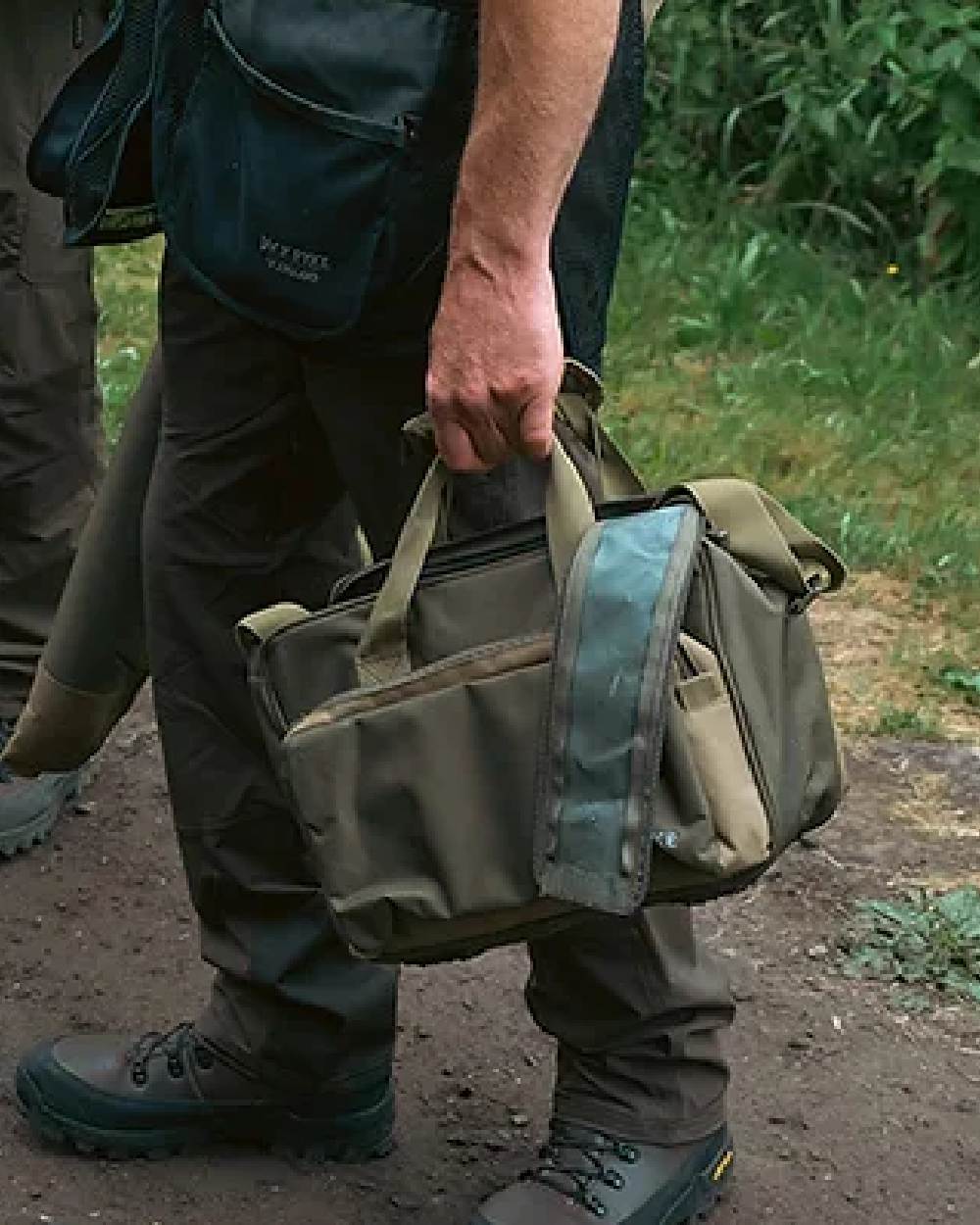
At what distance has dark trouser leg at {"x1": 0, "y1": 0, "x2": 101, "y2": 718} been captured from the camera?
3883mm

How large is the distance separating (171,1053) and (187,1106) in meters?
0.08

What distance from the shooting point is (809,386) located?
6.23 meters

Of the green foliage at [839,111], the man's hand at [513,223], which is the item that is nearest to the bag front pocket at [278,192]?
the man's hand at [513,223]

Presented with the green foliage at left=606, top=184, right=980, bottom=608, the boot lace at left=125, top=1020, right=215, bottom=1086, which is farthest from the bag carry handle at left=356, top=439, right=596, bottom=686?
the green foliage at left=606, top=184, right=980, bottom=608

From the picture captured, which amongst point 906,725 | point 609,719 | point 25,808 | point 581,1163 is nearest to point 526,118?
point 609,719

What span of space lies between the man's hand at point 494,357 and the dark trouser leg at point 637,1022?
2.01ft

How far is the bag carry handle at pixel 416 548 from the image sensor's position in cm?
260

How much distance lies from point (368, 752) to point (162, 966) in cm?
121

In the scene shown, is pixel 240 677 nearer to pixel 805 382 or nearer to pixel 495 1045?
pixel 495 1045

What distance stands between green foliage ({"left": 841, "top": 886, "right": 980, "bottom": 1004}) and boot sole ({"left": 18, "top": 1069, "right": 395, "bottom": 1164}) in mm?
879

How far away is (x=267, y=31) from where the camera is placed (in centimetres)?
261

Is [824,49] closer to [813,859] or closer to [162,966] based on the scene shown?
[813,859]

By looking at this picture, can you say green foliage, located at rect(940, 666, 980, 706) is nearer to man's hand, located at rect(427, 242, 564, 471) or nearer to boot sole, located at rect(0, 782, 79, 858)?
boot sole, located at rect(0, 782, 79, 858)

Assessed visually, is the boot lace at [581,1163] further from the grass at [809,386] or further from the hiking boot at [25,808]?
the grass at [809,386]
